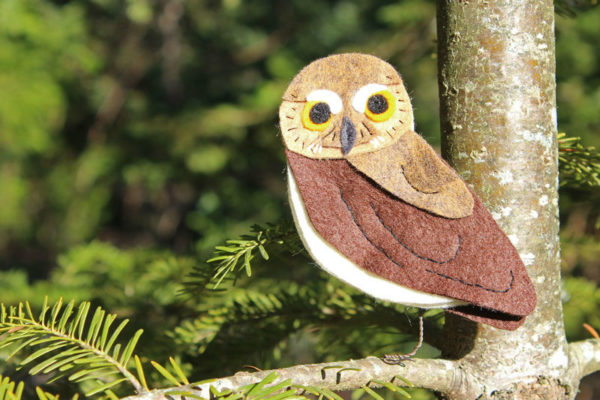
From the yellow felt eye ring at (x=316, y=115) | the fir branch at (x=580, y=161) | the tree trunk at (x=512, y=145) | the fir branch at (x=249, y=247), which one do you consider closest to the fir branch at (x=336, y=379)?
the tree trunk at (x=512, y=145)

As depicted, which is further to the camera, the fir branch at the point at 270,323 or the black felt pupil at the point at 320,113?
the fir branch at the point at 270,323

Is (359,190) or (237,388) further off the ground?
(359,190)

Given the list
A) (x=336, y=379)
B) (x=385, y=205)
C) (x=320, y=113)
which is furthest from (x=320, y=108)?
(x=336, y=379)

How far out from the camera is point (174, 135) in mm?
1784

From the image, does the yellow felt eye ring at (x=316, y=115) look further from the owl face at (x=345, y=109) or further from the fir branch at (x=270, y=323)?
the fir branch at (x=270, y=323)

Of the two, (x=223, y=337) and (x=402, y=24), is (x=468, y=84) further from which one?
(x=402, y=24)

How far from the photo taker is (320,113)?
1.83ft

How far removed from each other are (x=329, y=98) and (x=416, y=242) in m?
0.19

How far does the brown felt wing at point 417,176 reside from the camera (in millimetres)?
506

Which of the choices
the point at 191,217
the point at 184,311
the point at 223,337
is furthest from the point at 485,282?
the point at 191,217

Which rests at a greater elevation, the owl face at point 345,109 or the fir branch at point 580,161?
the owl face at point 345,109

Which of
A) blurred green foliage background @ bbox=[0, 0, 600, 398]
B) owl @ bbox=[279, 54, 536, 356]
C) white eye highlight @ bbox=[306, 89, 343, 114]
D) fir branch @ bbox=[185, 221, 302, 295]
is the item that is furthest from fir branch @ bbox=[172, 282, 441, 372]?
white eye highlight @ bbox=[306, 89, 343, 114]

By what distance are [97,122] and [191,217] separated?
103 cm

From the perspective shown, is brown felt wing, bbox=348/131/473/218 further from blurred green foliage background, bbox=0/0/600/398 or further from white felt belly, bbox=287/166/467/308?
blurred green foliage background, bbox=0/0/600/398
